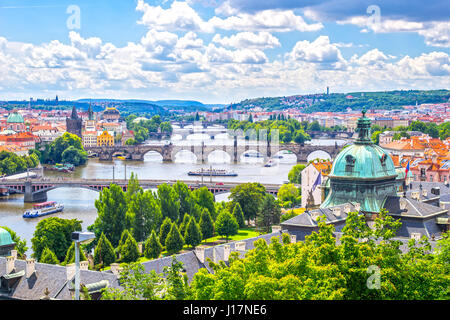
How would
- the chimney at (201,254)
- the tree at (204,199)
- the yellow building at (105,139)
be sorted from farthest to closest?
the yellow building at (105,139), the tree at (204,199), the chimney at (201,254)

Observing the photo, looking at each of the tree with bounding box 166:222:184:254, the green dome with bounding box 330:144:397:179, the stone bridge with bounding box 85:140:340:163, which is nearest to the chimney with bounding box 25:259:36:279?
the tree with bounding box 166:222:184:254

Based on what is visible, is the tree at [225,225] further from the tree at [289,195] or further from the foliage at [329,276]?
the foliage at [329,276]

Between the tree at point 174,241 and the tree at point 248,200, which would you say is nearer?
the tree at point 174,241

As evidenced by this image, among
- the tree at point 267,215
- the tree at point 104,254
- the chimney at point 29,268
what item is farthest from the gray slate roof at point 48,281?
the tree at point 267,215

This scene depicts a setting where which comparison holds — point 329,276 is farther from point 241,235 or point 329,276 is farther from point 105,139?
point 105,139

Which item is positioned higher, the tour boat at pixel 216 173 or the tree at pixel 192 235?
the tree at pixel 192 235
